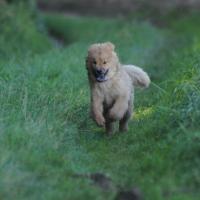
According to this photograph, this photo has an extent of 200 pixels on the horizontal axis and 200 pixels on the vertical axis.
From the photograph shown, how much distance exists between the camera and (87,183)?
24.4ft

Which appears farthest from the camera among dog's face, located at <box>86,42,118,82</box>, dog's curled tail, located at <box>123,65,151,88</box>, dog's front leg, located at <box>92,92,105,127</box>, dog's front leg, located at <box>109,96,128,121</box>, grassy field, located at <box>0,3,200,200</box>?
dog's curled tail, located at <box>123,65,151,88</box>

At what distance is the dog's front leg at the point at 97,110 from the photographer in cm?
966

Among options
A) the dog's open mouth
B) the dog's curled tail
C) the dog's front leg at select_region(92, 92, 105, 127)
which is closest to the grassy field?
the dog's front leg at select_region(92, 92, 105, 127)

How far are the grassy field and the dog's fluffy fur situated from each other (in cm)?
30

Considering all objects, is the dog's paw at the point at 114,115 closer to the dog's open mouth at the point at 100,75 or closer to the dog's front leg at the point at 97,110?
the dog's front leg at the point at 97,110

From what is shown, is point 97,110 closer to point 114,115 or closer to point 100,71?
point 114,115

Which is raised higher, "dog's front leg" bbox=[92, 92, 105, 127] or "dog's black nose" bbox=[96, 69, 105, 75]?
"dog's black nose" bbox=[96, 69, 105, 75]

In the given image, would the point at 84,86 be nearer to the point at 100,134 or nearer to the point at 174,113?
the point at 100,134

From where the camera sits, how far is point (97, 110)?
9.68 metres

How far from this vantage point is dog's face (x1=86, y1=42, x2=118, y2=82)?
31.3 feet

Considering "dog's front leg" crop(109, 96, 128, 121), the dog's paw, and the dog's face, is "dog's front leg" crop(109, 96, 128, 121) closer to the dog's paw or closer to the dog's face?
the dog's paw

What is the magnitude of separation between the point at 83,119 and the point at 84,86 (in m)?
2.15

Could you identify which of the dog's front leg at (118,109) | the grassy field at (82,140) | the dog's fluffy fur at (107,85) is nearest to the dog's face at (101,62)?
the dog's fluffy fur at (107,85)

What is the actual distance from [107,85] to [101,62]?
13.2 inches
